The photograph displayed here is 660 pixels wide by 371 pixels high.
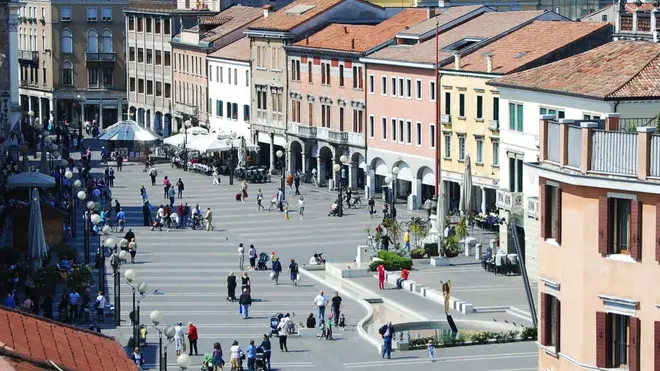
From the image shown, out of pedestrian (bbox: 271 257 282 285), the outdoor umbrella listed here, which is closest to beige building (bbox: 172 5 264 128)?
pedestrian (bbox: 271 257 282 285)

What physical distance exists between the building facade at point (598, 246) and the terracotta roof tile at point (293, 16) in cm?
7558

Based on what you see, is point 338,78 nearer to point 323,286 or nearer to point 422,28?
point 422,28

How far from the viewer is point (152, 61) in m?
137

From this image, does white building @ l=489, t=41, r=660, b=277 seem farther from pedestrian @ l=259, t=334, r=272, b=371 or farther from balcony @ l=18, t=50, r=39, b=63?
balcony @ l=18, t=50, r=39, b=63

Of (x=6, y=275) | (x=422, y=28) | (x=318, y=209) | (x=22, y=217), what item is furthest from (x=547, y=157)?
(x=422, y=28)

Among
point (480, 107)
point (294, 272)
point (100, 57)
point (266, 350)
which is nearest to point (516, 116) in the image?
point (480, 107)

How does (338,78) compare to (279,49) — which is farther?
(279,49)

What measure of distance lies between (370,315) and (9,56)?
62189mm

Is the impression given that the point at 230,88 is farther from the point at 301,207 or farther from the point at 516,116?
the point at 516,116

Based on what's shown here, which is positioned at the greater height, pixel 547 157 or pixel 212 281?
pixel 547 157

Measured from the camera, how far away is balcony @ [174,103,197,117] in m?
126

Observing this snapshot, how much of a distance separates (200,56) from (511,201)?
58036 millimetres

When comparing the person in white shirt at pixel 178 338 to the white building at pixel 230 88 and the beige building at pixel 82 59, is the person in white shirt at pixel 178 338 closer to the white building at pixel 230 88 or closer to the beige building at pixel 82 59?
the white building at pixel 230 88

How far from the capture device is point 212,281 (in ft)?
225
